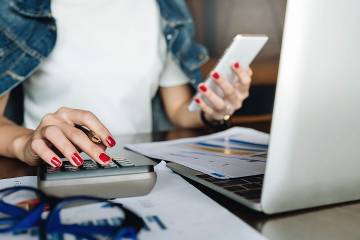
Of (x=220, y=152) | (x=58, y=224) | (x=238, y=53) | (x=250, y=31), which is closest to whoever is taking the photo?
(x=58, y=224)

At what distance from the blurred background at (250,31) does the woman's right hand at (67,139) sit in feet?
4.62

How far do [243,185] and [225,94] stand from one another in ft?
1.72

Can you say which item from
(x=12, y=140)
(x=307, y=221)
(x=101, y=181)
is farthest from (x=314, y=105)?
(x=12, y=140)

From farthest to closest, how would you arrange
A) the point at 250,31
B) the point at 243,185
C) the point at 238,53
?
the point at 250,31 < the point at 238,53 < the point at 243,185

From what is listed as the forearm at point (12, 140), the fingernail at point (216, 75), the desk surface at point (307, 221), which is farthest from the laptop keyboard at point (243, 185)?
the fingernail at point (216, 75)

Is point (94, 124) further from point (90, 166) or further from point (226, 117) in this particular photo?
point (226, 117)

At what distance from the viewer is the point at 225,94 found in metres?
1.00

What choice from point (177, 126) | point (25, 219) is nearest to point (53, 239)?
point (25, 219)

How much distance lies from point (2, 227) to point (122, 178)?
0.12 meters

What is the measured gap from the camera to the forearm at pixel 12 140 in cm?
71

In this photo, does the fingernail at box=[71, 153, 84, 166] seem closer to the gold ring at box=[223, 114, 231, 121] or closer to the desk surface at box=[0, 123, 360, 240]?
the desk surface at box=[0, 123, 360, 240]

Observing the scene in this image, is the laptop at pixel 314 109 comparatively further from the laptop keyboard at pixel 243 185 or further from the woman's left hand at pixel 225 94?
the woman's left hand at pixel 225 94

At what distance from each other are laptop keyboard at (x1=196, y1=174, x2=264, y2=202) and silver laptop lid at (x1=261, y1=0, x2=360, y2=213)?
49 mm

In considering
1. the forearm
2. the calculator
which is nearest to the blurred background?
the forearm
